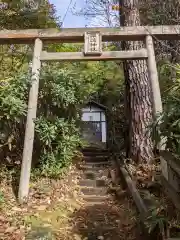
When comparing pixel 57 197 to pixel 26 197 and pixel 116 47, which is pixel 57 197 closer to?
pixel 26 197

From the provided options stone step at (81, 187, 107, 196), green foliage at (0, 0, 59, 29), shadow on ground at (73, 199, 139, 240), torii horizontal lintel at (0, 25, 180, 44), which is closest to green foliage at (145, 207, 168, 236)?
shadow on ground at (73, 199, 139, 240)

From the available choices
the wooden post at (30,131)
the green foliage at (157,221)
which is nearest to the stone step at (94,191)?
the wooden post at (30,131)

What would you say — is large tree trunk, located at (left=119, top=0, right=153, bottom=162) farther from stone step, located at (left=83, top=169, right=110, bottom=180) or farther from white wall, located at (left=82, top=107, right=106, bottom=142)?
white wall, located at (left=82, top=107, right=106, bottom=142)

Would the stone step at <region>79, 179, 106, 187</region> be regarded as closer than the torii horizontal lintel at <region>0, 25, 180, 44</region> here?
No

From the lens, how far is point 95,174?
775 cm

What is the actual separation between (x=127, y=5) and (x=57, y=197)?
4.95 metres

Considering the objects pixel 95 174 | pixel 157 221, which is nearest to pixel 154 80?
pixel 157 221

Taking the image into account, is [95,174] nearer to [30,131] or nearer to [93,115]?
[30,131]

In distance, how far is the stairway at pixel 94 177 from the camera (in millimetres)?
6277

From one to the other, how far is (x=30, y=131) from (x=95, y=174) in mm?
2696

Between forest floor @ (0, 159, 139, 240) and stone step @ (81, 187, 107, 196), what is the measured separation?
0.80 feet

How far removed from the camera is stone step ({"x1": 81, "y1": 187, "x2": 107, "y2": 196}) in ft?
21.4

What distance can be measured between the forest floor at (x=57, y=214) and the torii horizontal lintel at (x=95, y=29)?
3.01m

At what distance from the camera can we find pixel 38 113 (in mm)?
6691
